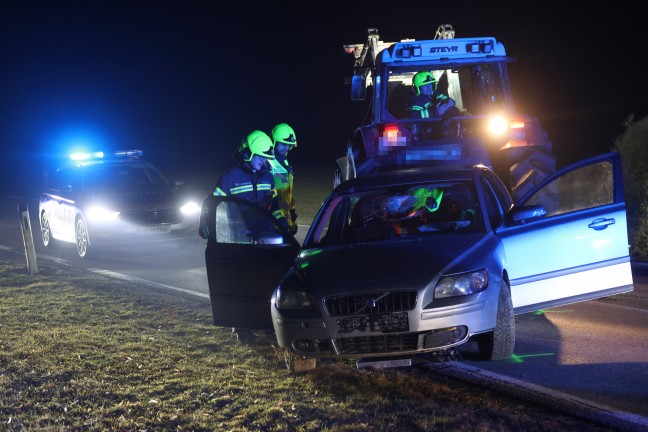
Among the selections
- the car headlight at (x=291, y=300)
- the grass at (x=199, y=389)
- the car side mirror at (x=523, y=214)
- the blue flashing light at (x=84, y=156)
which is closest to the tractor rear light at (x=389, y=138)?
the grass at (x=199, y=389)

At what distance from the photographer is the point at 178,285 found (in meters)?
10.4

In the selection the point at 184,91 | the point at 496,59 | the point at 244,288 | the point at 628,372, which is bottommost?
the point at 628,372

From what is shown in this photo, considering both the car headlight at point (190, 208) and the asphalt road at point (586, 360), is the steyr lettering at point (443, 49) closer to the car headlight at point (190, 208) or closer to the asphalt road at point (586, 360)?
the asphalt road at point (586, 360)

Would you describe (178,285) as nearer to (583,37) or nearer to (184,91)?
(583,37)

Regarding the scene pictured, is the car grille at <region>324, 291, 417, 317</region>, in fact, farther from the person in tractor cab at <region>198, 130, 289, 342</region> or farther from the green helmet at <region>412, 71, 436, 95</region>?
the green helmet at <region>412, 71, 436, 95</region>

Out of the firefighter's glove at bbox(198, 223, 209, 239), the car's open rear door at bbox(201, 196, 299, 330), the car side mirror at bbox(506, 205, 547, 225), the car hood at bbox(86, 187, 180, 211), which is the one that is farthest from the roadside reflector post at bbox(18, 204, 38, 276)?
the car side mirror at bbox(506, 205, 547, 225)

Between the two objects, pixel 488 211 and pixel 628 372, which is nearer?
pixel 628 372

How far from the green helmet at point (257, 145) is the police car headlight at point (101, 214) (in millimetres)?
5849

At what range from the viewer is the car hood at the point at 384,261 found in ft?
17.6

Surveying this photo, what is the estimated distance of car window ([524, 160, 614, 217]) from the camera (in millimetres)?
6754

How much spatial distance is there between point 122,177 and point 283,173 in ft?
23.0

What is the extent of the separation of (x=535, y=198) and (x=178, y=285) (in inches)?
183

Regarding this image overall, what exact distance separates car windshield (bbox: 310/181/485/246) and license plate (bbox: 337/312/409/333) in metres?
1.13

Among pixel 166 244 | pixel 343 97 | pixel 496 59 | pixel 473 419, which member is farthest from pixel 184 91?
pixel 473 419
